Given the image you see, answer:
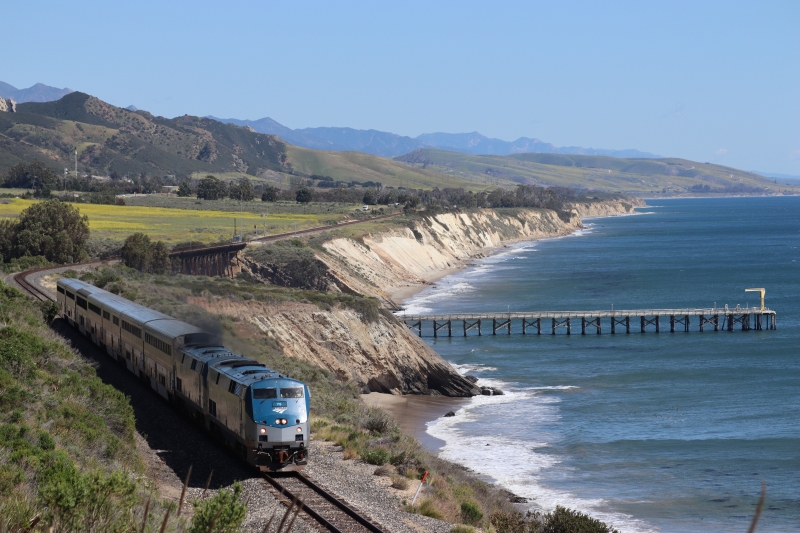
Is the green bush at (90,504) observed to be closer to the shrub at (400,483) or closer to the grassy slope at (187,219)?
the shrub at (400,483)

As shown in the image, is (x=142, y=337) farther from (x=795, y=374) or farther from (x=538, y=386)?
(x=795, y=374)

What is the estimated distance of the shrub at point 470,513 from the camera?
23156 mm

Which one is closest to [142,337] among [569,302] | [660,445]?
[660,445]

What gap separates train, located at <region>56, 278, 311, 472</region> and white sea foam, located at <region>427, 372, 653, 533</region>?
11916 millimetres

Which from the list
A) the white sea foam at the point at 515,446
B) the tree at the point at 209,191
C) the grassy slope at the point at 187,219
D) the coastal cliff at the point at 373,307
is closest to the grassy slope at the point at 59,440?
the white sea foam at the point at 515,446

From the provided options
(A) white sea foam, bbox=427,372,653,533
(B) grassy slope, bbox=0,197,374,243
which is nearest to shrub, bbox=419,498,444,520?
(A) white sea foam, bbox=427,372,653,533

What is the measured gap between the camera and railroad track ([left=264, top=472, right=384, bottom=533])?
61.7 ft

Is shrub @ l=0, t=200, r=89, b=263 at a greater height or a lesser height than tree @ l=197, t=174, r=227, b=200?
lesser

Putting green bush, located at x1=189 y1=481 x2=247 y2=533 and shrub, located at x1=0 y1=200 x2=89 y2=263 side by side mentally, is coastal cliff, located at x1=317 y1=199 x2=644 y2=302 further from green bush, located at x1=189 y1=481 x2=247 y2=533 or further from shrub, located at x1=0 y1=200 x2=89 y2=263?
green bush, located at x1=189 y1=481 x2=247 y2=533

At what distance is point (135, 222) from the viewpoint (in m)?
109

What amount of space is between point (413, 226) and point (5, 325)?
104313 millimetres

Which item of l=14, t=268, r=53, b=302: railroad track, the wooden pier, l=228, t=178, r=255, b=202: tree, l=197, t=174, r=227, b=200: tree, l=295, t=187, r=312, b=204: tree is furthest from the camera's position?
l=295, t=187, r=312, b=204: tree

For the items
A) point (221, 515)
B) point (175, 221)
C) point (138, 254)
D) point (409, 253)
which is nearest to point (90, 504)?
point (221, 515)

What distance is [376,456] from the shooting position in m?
26.2
